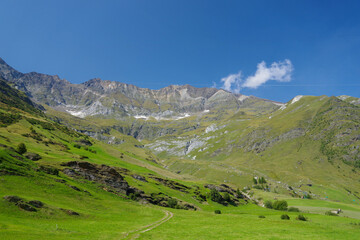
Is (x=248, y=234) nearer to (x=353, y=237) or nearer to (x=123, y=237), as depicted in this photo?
(x=353, y=237)

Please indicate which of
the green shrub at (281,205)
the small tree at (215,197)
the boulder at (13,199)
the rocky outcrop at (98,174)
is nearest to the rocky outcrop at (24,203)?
the boulder at (13,199)

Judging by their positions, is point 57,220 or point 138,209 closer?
point 57,220

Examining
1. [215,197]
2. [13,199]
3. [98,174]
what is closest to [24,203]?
[13,199]

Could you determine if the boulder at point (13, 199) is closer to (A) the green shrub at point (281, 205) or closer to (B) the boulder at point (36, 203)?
(B) the boulder at point (36, 203)

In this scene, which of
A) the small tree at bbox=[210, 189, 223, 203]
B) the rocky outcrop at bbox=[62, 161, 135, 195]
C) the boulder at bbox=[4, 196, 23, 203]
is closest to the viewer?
the boulder at bbox=[4, 196, 23, 203]

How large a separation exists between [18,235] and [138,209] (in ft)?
115

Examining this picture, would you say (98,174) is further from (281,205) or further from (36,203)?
(281,205)

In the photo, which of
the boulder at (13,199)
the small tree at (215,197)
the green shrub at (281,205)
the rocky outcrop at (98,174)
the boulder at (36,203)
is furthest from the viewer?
the small tree at (215,197)

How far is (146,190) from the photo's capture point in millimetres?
84375

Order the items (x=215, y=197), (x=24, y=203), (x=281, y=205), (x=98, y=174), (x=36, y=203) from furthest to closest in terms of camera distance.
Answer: (x=215, y=197)
(x=281, y=205)
(x=98, y=174)
(x=36, y=203)
(x=24, y=203)

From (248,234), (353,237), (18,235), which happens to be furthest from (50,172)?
(353,237)

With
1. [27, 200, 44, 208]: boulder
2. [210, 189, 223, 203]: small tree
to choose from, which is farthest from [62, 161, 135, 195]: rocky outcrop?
[210, 189, 223, 203]: small tree

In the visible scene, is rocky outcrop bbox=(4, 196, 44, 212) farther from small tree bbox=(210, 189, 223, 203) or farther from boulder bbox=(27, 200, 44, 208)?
small tree bbox=(210, 189, 223, 203)

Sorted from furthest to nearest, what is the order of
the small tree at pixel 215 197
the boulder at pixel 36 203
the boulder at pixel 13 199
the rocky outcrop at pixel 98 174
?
the small tree at pixel 215 197 → the rocky outcrop at pixel 98 174 → the boulder at pixel 36 203 → the boulder at pixel 13 199
